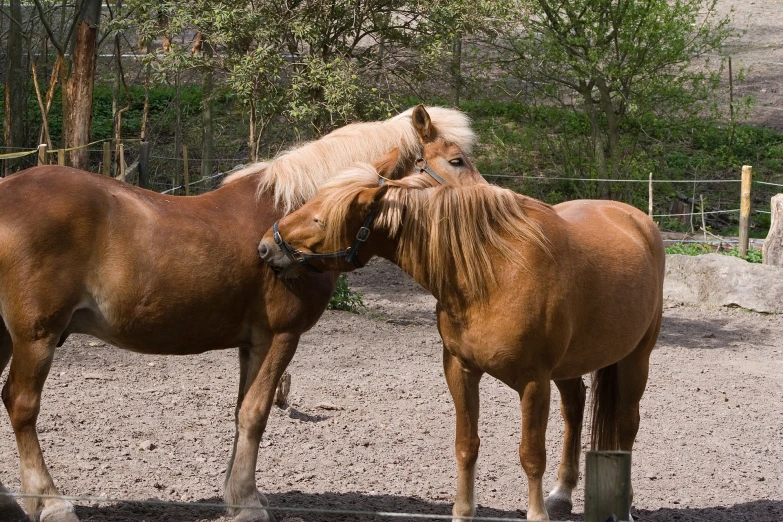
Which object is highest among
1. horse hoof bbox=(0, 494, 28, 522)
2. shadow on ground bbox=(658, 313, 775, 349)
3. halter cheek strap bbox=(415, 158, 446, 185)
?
halter cheek strap bbox=(415, 158, 446, 185)

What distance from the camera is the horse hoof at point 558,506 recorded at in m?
4.28

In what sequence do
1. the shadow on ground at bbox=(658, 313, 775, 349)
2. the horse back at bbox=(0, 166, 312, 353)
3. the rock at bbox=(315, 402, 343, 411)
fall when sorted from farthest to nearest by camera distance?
1. the shadow on ground at bbox=(658, 313, 775, 349)
2. the rock at bbox=(315, 402, 343, 411)
3. the horse back at bbox=(0, 166, 312, 353)

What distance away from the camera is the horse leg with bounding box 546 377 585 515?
432cm

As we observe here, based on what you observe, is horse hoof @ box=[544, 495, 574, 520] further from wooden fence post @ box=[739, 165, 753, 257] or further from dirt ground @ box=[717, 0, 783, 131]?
dirt ground @ box=[717, 0, 783, 131]

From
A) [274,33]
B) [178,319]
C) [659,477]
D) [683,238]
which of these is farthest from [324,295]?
[683,238]

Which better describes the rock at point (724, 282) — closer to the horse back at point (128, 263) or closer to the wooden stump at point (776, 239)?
the wooden stump at point (776, 239)

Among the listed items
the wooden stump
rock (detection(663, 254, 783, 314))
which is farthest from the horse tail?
the wooden stump

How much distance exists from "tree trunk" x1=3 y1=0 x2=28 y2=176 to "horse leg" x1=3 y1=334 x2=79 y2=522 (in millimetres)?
12748

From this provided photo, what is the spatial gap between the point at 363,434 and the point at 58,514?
221cm

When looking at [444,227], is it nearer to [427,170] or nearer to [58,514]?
[427,170]

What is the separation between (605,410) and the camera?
430 centimetres

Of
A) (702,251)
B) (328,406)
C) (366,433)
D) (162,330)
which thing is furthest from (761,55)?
(162,330)

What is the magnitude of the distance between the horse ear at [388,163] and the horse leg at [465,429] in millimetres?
946

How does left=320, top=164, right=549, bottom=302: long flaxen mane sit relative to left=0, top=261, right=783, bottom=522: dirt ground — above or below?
above
